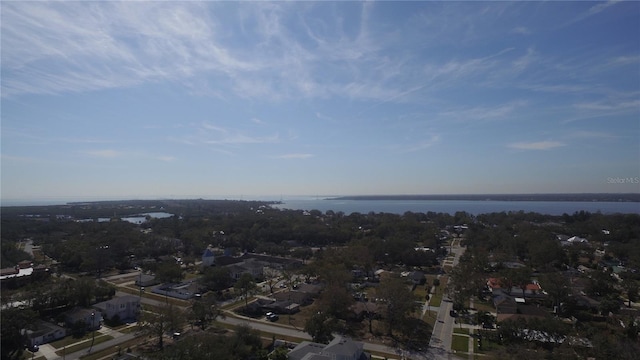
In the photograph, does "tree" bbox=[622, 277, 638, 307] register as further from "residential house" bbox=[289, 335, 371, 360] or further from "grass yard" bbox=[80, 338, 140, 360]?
"grass yard" bbox=[80, 338, 140, 360]

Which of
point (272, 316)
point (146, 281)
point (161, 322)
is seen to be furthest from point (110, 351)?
point (146, 281)

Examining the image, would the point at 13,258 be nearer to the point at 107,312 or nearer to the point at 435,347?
the point at 107,312

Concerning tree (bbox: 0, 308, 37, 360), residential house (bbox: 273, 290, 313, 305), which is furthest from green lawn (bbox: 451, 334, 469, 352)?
tree (bbox: 0, 308, 37, 360)

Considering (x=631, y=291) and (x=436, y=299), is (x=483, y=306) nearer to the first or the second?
(x=436, y=299)

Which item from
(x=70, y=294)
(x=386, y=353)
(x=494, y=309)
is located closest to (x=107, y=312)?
(x=70, y=294)

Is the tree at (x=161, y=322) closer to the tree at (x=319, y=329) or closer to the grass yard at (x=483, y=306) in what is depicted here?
the tree at (x=319, y=329)

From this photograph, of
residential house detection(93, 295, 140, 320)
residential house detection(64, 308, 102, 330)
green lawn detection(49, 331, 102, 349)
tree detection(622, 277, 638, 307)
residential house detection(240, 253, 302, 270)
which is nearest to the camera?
green lawn detection(49, 331, 102, 349)
